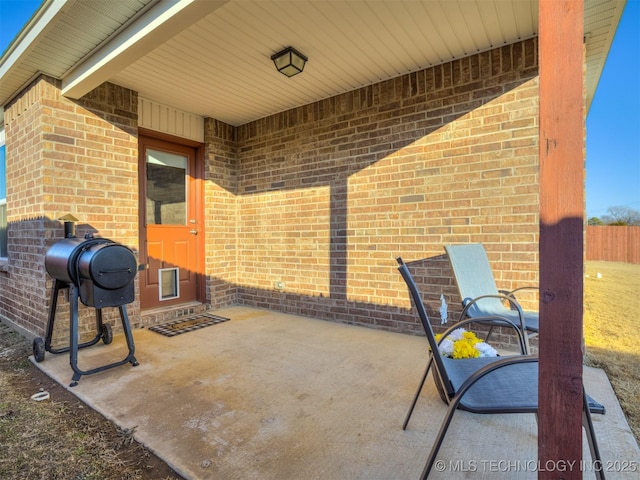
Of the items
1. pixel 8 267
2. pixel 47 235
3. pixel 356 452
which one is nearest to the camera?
pixel 356 452

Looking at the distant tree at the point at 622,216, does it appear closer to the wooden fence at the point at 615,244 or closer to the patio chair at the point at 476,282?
the wooden fence at the point at 615,244

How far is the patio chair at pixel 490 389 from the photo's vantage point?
1221mm

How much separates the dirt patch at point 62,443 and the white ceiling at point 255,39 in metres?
2.57

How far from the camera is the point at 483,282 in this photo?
286 centimetres

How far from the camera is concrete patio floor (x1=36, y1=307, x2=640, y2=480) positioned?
157cm

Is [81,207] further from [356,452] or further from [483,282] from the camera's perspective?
[483,282]

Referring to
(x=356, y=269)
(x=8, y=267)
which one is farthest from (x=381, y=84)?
(x=8, y=267)

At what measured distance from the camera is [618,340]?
3.28 metres

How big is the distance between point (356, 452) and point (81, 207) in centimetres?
347

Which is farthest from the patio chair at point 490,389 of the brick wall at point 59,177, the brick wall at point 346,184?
the brick wall at point 59,177

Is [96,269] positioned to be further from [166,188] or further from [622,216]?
[622,216]

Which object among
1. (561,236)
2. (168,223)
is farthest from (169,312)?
(561,236)

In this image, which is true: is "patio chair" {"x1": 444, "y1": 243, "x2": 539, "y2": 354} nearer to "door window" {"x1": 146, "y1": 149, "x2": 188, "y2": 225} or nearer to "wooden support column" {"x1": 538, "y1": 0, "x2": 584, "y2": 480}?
"wooden support column" {"x1": 538, "y1": 0, "x2": 584, "y2": 480}

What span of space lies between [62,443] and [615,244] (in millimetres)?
15666
